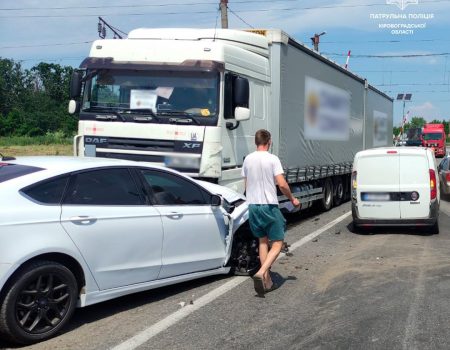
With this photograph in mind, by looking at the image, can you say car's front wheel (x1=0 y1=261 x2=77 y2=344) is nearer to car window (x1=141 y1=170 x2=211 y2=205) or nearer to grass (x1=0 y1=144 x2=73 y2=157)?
car window (x1=141 y1=170 x2=211 y2=205)

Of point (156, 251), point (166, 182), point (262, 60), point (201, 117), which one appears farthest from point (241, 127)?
point (156, 251)

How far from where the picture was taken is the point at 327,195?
592 inches

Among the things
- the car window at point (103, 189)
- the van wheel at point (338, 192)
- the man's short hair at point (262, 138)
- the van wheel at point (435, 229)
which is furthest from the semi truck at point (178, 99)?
the van wheel at point (338, 192)

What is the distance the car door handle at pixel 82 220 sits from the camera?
489 cm

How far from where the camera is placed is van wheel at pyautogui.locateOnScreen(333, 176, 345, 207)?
16.1 m

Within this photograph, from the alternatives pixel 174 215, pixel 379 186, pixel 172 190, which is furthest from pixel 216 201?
pixel 379 186

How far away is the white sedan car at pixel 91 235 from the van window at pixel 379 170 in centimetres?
482

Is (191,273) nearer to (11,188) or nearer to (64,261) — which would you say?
(64,261)

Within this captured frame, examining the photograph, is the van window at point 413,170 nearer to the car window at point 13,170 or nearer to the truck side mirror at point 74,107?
the truck side mirror at point 74,107

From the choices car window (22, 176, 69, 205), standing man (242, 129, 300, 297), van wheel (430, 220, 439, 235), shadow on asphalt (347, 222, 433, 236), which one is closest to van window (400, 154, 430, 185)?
van wheel (430, 220, 439, 235)

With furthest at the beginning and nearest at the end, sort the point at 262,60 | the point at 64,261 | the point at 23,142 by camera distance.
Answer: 1. the point at 23,142
2. the point at 262,60
3. the point at 64,261

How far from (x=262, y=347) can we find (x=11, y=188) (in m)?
2.47

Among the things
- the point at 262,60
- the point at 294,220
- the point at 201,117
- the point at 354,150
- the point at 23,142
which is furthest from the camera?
the point at 23,142

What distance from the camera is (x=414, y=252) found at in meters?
8.62
